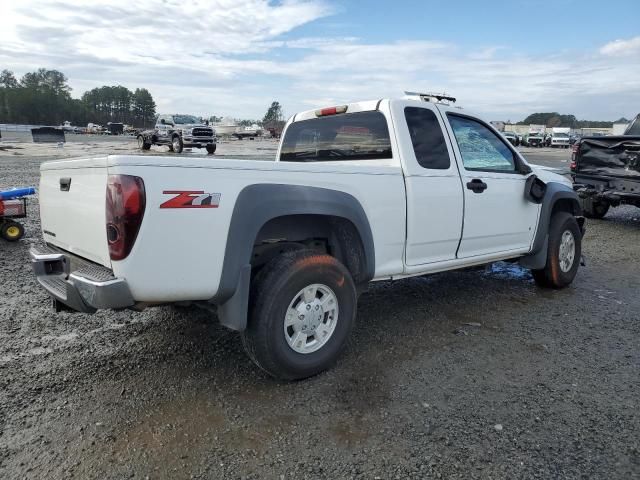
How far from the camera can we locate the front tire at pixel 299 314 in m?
3.13

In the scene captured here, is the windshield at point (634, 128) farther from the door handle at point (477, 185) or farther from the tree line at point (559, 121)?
the tree line at point (559, 121)

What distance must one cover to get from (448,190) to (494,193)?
0.73 meters

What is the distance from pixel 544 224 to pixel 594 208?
21.1 ft

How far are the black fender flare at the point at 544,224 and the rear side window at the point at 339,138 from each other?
2.12 metres

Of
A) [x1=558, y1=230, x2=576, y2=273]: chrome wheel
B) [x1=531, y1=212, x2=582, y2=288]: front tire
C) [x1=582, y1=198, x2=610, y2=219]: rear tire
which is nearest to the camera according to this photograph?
[x1=531, y1=212, x2=582, y2=288]: front tire

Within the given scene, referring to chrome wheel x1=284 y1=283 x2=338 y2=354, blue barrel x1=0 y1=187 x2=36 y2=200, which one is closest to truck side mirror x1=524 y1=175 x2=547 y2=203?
chrome wheel x1=284 y1=283 x2=338 y2=354

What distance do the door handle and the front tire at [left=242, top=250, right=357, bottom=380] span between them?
157cm

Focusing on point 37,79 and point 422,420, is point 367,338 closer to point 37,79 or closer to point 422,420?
point 422,420

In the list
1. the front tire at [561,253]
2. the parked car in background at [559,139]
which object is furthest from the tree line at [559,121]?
the front tire at [561,253]

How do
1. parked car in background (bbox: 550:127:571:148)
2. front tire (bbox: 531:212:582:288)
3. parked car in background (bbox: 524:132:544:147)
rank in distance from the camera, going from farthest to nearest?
parked car in background (bbox: 524:132:544:147) → parked car in background (bbox: 550:127:571:148) → front tire (bbox: 531:212:582:288)

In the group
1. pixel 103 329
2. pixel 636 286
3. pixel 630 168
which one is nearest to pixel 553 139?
pixel 630 168

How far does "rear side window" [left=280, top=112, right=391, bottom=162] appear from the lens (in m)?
4.16

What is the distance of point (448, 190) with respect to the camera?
164 inches

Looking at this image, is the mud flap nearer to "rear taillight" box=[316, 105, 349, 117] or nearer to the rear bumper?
the rear bumper
